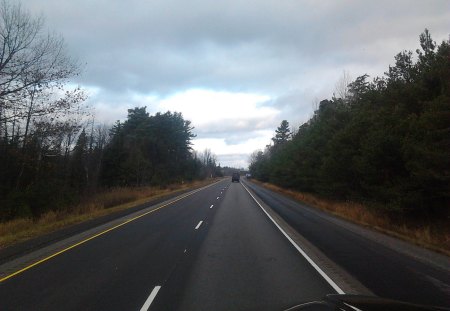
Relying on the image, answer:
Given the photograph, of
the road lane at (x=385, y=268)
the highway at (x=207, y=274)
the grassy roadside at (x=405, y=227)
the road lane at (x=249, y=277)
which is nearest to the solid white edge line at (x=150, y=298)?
the highway at (x=207, y=274)

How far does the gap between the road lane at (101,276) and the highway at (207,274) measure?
2 cm

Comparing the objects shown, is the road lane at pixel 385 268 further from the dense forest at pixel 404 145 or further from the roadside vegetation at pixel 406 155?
the dense forest at pixel 404 145

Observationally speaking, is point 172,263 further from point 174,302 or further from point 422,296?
point 422,296

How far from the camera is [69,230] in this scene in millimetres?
18203

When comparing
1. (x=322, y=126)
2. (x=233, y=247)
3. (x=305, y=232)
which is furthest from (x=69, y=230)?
(x=322, y=126)

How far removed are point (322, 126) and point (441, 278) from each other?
35.9 meters

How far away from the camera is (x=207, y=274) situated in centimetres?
968

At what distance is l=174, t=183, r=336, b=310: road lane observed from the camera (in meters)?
7.34

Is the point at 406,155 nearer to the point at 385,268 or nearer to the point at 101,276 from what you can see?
the point at 385,268

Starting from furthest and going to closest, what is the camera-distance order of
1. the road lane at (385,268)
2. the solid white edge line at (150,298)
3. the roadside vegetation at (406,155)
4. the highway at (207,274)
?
the roadside vegetation at (406,155), the road lane at (385,268), the highway at (207,274), the solid white edge line at (150,298)

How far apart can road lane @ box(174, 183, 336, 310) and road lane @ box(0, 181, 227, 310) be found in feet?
2.18

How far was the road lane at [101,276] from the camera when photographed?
742 cm

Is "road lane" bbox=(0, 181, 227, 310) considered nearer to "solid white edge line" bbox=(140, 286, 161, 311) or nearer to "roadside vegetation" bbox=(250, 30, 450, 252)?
"solid white edge line" bbox=(140, 286, 161, 311)

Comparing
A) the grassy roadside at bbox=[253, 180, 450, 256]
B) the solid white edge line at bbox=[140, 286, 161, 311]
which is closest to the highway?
the solid white edge line at bbox=[140, 286, 161, 311]
